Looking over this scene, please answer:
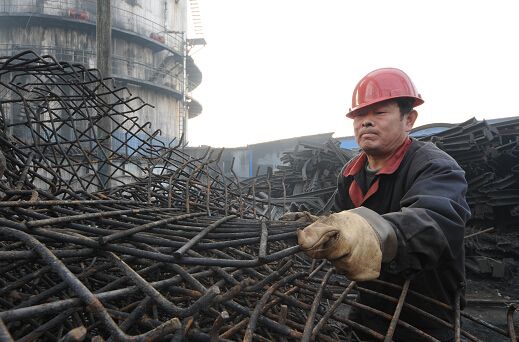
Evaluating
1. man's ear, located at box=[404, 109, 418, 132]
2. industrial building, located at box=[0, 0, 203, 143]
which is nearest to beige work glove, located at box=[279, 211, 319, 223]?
man's ear, located at box=[404, 109, 418, 132]

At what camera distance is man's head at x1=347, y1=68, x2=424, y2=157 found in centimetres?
195

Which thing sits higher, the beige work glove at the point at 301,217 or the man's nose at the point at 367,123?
the man's nose at the point at 367,123

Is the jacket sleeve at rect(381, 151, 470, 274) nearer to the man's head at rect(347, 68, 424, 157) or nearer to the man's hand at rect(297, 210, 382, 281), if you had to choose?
the man's hand at rect(297, 210, 382, 281)

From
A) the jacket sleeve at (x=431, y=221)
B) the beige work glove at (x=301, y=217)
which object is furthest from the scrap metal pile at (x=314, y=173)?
the jacket sleeve at (x=431, y=221)

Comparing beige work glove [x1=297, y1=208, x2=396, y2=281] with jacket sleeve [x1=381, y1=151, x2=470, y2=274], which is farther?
jacket sleeve [x1=381, y1=151, x2=470, y2=274]

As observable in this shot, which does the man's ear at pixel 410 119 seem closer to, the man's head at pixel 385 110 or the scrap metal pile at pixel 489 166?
the man's head at pixel 385 110

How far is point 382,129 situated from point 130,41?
17952 mm

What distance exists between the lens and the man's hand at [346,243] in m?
1.14

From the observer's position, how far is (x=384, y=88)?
1.97m

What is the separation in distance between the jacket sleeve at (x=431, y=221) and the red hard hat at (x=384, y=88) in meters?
0.55

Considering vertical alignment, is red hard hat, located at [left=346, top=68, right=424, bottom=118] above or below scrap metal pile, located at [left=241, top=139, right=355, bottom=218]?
above

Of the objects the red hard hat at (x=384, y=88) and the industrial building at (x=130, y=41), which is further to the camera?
the industrial building at (x=130, y=41)

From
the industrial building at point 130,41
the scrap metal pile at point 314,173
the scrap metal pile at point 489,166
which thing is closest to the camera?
the scrap metal pile at point 489,166

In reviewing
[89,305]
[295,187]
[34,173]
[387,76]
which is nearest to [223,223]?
[89,305]
